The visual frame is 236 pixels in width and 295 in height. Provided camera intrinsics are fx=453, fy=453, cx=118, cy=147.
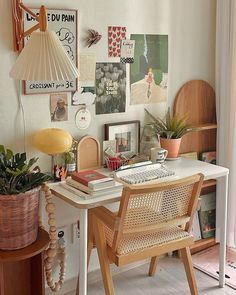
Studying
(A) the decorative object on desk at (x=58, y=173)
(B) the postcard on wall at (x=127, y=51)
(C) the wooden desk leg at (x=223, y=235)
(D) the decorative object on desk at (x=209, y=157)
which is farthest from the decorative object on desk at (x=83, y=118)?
(D) the decorative object on desk at (x=209, y=157)

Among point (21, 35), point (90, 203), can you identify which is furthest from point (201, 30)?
point (90, 203)

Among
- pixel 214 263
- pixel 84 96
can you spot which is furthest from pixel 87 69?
pixel 214 263

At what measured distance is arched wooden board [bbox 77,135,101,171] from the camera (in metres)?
2.58

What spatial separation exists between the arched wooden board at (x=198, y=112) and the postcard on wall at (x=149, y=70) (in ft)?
0.56

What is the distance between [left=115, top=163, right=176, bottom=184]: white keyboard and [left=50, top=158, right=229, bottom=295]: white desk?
78 mm

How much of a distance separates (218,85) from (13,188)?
1708 mm

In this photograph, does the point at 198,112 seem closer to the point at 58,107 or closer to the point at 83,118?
the point at 83,118

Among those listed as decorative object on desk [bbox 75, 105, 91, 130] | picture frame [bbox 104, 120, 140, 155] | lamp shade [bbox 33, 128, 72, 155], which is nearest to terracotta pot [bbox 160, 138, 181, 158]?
picture frame [bbox 104, 120, 140, 155]

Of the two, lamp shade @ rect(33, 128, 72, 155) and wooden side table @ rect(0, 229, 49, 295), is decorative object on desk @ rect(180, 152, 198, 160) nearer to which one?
lamp shade @ rect(33, 128, 72, 155)

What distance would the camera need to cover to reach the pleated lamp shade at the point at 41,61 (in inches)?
75.1

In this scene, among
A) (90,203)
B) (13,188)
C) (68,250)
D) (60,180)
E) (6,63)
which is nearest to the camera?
(13,188)

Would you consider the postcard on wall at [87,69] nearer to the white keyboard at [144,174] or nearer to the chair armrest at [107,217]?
the white keyboard at [144,174]

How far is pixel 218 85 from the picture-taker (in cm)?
307

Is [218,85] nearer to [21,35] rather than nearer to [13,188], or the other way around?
[21,35]
